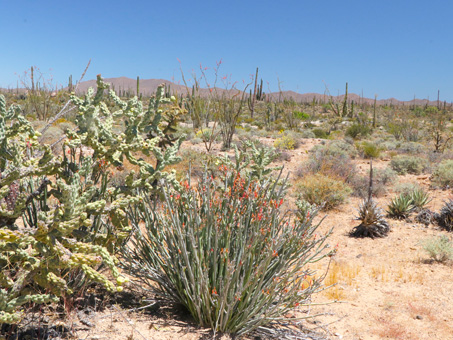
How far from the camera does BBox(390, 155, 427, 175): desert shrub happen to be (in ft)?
39.5

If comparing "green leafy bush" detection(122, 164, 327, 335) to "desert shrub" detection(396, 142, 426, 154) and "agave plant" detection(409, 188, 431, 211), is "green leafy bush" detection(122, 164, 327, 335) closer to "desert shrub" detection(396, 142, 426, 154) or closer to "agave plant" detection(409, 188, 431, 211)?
"agave plant" detection(409, 188, 431, 211)

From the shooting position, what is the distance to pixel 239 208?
3.29 metres

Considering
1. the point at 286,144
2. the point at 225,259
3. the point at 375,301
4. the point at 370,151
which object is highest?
the point at 286,144

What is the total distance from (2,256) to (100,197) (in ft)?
3.04

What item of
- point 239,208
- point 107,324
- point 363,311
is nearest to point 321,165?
point 363,311

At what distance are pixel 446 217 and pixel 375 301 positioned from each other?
12.4 feet

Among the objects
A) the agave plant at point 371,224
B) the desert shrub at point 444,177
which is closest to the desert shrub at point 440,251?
the agave plant at point 371,224

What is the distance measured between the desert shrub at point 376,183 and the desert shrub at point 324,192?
94 centimetres

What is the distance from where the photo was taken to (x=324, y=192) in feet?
28.2

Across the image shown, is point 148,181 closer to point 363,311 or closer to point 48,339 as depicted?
point 48,339

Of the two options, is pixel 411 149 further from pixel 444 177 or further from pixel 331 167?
pixel 331 167

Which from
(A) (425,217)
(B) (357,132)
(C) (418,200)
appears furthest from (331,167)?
(B) (357,132)

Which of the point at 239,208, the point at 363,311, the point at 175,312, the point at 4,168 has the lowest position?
the point at 363,311

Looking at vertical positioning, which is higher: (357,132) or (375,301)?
(357,132)
